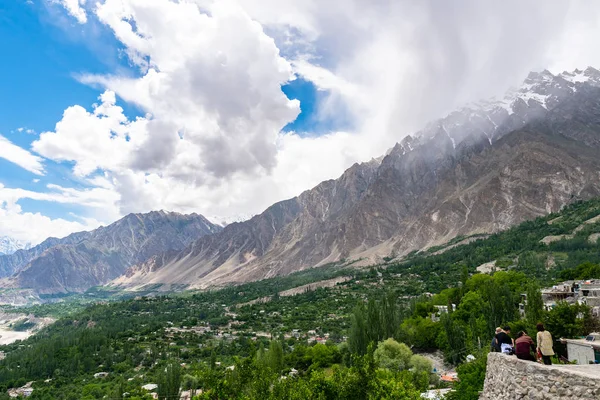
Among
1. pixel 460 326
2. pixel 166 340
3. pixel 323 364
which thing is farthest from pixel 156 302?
pixel 460 326

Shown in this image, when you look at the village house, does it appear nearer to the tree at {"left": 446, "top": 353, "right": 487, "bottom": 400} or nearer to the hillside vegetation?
the tree at {"left": 446, "top": 353, "right": 487, "bottom": 400}

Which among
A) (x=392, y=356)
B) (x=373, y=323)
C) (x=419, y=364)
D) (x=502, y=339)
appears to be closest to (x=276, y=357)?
(x=373, y=323)

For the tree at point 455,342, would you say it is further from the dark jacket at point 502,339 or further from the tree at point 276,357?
the dark jacket at point 502,339

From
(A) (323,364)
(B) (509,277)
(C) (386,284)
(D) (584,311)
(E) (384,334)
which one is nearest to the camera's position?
(D) (584,311)

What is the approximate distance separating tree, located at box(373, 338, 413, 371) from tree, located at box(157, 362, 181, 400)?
2192 centimetres

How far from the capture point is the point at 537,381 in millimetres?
8125

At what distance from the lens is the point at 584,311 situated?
1226 inches

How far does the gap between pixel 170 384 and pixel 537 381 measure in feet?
144

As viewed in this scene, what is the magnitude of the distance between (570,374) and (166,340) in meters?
102

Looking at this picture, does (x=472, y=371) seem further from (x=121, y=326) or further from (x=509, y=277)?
(x=121, y=326)

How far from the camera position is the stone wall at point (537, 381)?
725 centimetres

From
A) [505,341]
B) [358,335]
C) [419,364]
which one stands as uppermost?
[505,341]

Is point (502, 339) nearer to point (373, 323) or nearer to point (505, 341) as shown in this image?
point (505, 341)

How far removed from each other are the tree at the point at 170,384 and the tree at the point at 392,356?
Result: 71.9 ft
